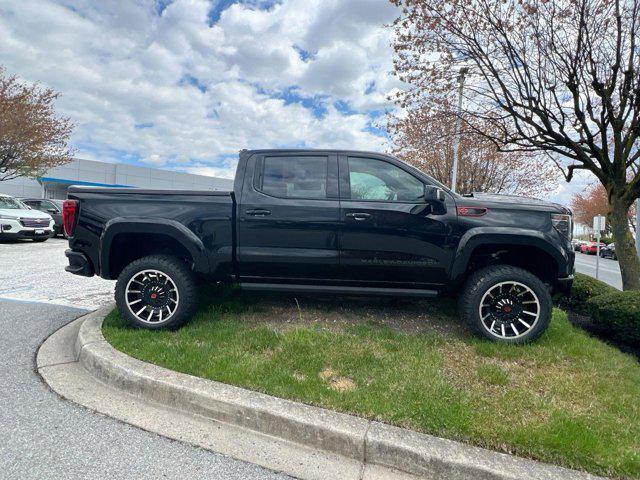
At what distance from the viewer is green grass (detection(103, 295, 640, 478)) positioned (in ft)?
7.69

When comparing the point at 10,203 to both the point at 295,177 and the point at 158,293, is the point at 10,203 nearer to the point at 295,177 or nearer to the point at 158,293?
the point at 158,293

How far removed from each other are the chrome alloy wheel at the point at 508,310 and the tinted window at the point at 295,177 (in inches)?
76.3

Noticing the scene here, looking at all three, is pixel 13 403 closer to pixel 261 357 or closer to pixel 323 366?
pixel 261 357

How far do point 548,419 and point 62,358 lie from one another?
4075 millimetres

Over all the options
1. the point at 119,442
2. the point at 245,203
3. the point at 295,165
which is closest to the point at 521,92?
the point at 295,165

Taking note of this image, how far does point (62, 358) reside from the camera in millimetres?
3613

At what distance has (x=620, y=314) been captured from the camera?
435cm

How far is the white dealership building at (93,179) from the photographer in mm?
34062

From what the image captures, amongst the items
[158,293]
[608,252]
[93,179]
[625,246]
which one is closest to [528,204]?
[158,293]

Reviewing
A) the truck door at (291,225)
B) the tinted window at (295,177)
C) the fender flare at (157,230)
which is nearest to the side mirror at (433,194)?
the truck door at (291,225)

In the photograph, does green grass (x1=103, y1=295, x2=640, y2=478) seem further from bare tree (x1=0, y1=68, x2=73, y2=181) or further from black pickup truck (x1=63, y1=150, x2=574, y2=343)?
bare tree (x1=0, y1=68, x2=73, y2=181)

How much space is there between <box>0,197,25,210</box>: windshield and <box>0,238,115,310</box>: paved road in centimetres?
586

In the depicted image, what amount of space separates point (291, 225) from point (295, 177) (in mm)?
546

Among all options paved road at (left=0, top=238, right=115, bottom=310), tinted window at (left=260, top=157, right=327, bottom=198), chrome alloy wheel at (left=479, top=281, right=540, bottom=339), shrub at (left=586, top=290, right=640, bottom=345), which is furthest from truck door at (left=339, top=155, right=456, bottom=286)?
paved road at (left=0, top=238, right=115, bottom=310)
